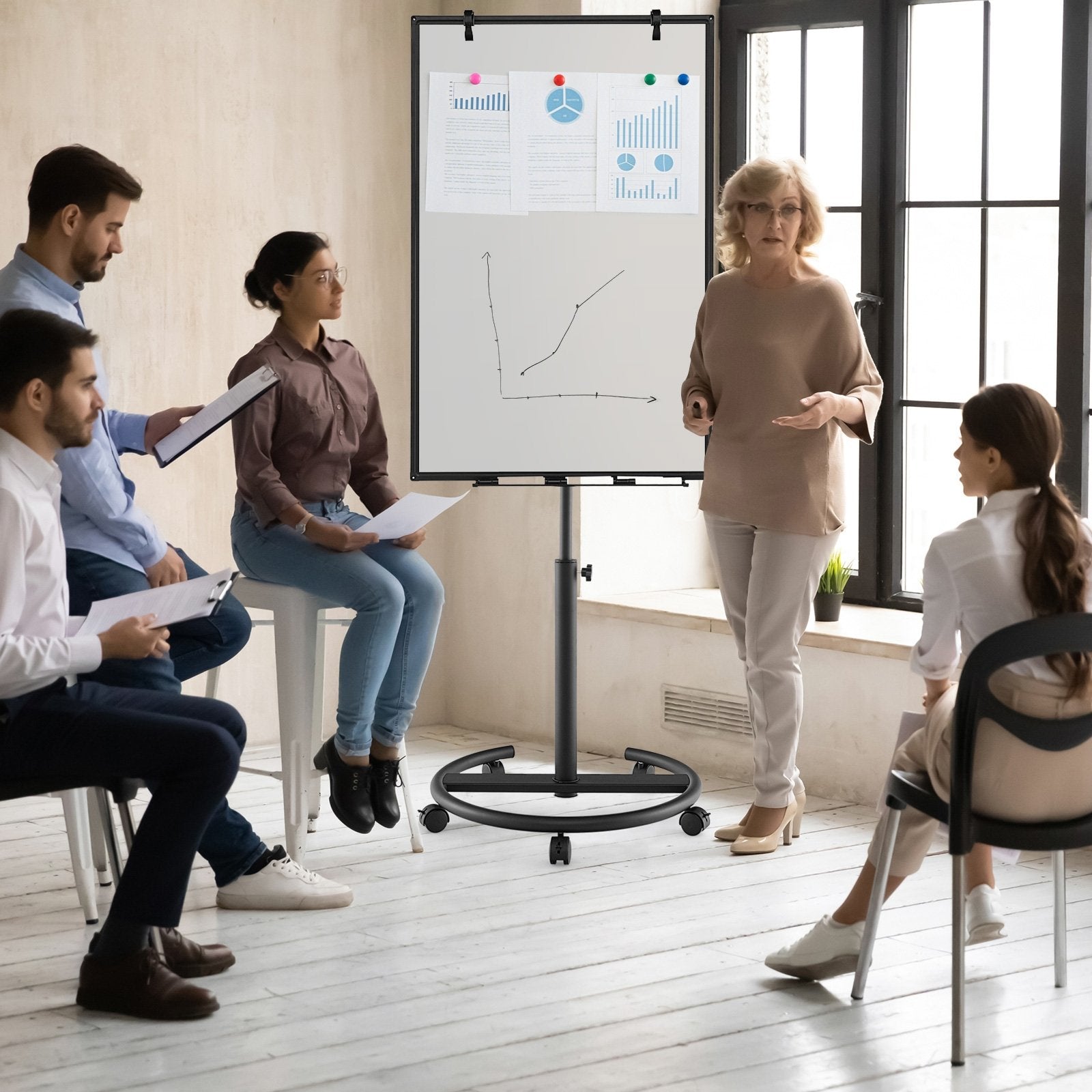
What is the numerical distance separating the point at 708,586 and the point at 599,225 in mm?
1543

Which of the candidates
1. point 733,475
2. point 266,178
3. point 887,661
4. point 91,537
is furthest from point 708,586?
point 91,537

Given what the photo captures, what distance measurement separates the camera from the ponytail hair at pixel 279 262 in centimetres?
354

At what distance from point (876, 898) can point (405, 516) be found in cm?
135

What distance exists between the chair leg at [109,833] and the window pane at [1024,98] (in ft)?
9.01

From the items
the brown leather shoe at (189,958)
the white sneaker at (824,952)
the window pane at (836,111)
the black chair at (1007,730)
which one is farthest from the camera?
the window pane at (836,111)

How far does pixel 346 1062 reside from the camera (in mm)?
2479

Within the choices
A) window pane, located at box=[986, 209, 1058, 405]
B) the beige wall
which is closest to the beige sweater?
window pane, located at box=[986, 209, 1058, 405]

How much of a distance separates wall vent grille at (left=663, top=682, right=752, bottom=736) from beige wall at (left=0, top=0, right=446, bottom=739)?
1.07m

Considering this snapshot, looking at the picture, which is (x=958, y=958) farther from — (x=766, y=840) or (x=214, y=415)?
(x=214, y=415)

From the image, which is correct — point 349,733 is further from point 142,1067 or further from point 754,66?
point 754,66

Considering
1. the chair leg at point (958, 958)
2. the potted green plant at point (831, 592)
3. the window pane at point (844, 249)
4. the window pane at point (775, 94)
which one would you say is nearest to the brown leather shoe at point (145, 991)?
the chair leg at point (958, 958)

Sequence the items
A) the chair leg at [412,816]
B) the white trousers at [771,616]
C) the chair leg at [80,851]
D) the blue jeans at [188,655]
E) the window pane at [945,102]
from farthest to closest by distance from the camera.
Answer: the window pane at [945,102] → the chair leg at [412,816] → the white trousers at [771,616] → the chair leg at [80,851] → the blue jeans at [188,655]

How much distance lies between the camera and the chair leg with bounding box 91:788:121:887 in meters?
2.84

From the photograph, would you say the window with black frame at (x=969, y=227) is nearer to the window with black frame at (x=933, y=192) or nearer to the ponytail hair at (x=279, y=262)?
the window with black frame at (x=933, y=192)
